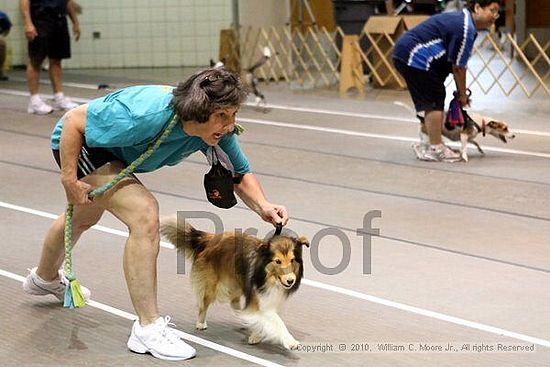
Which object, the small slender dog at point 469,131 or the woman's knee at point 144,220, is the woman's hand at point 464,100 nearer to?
A: the small slender dog at point 469,131

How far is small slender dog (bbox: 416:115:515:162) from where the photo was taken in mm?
7699

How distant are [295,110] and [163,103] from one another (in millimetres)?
7026

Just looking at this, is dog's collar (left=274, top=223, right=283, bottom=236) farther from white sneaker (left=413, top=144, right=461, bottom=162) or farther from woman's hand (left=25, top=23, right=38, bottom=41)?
woman's hand (left=25, top=23, right=38, bottom=41)

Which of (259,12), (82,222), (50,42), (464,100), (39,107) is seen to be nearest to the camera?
(82,222)

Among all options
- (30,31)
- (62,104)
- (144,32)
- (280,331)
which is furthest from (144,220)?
(144,32)

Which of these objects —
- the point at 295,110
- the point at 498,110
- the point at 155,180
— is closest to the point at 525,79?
A: the point at 498,110

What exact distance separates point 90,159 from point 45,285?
819 millimetres

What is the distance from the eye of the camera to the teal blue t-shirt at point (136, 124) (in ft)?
11.7

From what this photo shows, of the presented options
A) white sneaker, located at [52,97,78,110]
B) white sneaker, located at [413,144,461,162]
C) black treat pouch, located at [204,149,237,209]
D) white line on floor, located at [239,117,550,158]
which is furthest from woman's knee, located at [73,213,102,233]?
white sneaker, located at [52,97,78,110]

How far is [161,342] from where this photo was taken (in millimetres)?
3703

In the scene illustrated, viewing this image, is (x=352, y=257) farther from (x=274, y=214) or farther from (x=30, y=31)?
(x=30, y=31)

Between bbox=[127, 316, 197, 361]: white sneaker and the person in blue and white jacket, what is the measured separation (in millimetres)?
4372

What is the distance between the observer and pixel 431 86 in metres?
7.75

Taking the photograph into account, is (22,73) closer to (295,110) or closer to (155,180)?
(295,110)
